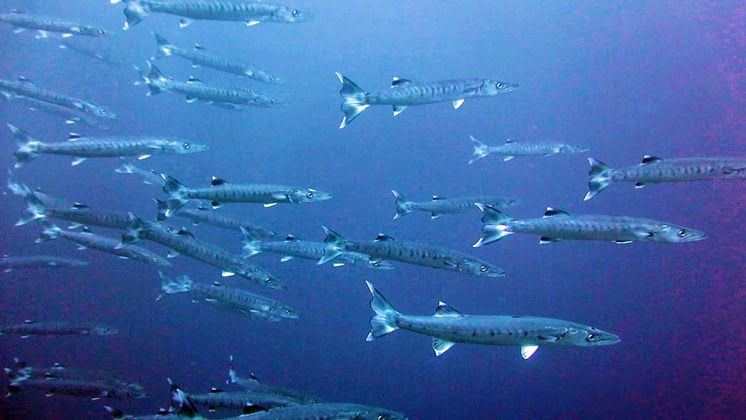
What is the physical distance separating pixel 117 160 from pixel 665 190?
1616 centimetres

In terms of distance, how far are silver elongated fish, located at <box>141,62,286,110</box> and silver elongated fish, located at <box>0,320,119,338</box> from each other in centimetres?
406

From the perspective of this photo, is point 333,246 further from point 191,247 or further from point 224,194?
point 191,247

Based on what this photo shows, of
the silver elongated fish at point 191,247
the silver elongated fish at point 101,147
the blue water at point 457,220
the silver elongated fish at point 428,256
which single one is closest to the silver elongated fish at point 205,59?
the blue water at point 457,220

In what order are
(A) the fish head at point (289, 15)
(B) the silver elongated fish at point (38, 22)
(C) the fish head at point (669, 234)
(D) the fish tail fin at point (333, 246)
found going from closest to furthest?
(C) the fish head at point (669, 234)
(D) the fish tail fin at point (333, 246)
(A) the fish head at point (289, 15)
(B) the silver elongated fish at point (38, 22)

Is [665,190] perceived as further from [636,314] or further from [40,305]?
[40,305]

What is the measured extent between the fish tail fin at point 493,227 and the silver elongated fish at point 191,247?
3524mm

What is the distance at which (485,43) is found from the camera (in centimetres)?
1956

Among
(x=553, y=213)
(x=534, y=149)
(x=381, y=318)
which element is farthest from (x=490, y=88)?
(x=381, y=318)

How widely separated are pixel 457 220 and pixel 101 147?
1066 cm

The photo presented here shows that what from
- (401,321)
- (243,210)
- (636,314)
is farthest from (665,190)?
(243,210)

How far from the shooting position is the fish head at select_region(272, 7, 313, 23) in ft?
29.6

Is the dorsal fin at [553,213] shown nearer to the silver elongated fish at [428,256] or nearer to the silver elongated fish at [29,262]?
the silver elongated fish at [428,256]

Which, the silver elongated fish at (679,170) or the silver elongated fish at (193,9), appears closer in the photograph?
the silver elongated fish at (679,170)

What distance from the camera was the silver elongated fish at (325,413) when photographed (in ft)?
14.9
